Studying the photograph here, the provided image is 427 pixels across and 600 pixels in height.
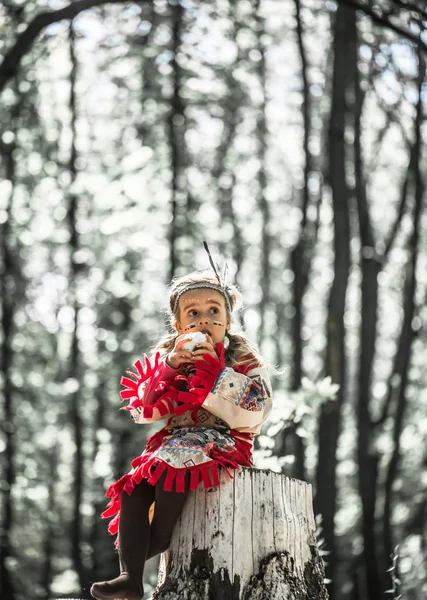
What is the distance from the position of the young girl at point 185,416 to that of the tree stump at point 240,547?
79mm

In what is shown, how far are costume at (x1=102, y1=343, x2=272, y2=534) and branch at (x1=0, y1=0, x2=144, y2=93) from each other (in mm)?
1793

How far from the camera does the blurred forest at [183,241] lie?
37.3ft

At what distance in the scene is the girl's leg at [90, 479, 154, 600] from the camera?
3434 millimetres

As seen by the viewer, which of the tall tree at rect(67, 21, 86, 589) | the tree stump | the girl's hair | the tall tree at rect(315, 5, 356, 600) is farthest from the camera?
the tall tree at rect(67, 21, 86, 589)

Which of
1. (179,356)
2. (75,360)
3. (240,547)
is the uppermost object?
(75,360)

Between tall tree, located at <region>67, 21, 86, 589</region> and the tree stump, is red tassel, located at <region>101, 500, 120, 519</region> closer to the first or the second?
the tree stump

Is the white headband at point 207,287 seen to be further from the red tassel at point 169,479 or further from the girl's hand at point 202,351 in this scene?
the red tassel at point 169,479

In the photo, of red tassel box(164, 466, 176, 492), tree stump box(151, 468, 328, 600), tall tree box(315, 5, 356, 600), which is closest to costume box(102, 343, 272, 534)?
red tassel box(164, 466, 176, 492)

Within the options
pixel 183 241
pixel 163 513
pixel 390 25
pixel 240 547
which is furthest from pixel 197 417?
pixel 183 241

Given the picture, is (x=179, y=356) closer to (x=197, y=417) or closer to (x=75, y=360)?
(x=197, y=417)

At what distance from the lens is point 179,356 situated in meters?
3.95

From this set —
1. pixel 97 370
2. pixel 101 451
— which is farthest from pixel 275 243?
pixel 101 451

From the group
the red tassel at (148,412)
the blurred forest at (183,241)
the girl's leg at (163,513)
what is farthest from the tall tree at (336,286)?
the girl's leg at (163,513)

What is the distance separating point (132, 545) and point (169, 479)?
316mm
